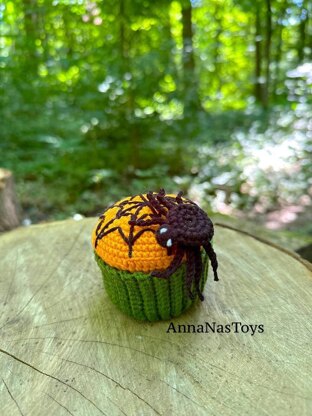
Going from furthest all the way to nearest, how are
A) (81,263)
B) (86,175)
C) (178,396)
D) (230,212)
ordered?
(86,175) < (230,212) < (81,263) < (178,396)

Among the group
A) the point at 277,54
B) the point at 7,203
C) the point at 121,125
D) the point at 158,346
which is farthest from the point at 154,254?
the point at 277,54

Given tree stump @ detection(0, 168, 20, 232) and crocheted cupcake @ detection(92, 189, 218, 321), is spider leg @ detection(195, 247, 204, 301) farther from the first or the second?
tree stump @ detection(0, 168, 20, 232)

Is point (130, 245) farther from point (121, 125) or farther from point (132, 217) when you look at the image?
point (121, 125)

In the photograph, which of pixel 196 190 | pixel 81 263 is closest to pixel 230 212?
pixel 196 190

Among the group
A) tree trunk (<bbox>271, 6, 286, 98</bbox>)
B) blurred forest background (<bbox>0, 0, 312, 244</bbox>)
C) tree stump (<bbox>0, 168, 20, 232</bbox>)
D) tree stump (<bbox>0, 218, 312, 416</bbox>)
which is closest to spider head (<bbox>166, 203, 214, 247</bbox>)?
tree stump (<bbox>0, 218, 312, 416</bbox>)

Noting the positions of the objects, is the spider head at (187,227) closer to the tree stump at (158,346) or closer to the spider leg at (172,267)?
the spider leg at (172,267)

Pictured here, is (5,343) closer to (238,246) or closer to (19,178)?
(238,246)

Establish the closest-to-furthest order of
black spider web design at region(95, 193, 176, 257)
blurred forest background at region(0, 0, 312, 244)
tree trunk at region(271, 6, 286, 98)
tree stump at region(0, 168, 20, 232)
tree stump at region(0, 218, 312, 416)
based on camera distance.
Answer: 1. tree stump at region(0, 218, 312, 416)
2. black spider web design at region(95, 193, 176, 257)
3. tree stump at region(0, 168, 20, 232)
4. blurred forest background at region(0, 0, 312, 244)
5. tree trunk at region(271, 6, 286, 98)
